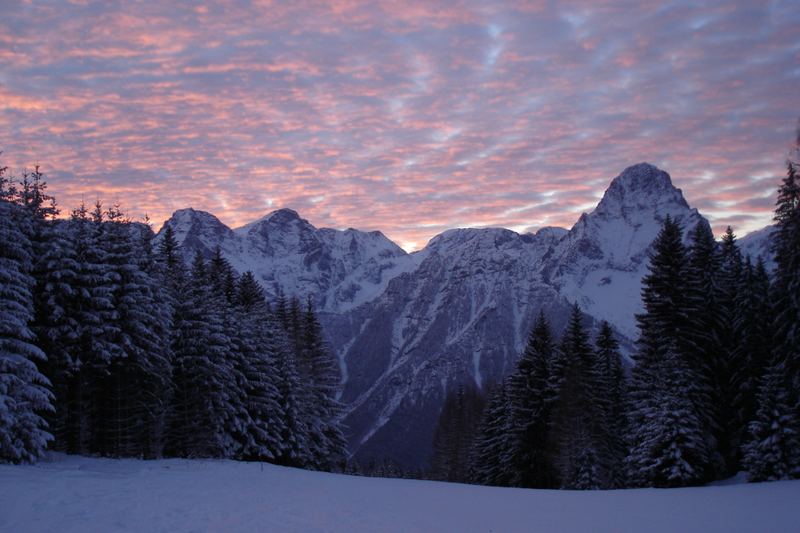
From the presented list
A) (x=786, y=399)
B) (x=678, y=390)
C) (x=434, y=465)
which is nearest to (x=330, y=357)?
(x=678, y=390)

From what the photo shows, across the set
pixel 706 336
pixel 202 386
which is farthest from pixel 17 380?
pixel 706 336

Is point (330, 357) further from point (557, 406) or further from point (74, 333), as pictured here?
point (74, 333)

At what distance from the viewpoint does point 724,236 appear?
39656mm

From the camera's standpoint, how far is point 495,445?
46500 millimetres

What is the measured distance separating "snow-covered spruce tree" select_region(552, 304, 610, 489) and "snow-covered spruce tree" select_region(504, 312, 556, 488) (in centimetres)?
167

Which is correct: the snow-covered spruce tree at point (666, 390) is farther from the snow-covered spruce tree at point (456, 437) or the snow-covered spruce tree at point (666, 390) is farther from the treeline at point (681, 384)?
the snow-covered spruce tree at point (456, 437)

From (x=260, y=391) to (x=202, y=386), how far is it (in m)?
4.52

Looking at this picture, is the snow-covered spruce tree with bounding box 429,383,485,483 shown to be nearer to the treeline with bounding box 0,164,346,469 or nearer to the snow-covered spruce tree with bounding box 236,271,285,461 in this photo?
the treeline with bounding box 0,164,346,469

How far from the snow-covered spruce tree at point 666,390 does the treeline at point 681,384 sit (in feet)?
0.21

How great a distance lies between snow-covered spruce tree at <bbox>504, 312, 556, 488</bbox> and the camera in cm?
3962

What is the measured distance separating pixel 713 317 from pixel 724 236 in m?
8.97

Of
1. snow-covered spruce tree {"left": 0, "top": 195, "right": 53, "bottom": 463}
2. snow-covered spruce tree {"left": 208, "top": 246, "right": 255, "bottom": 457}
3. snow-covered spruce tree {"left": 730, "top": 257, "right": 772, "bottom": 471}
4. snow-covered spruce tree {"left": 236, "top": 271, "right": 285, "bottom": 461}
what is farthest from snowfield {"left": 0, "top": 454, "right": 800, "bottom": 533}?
snow-covered spruce tree {"left": 236, "top": 271, "right": 285, "bottom": 461}

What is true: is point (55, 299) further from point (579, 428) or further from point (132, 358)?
point (579, 428)

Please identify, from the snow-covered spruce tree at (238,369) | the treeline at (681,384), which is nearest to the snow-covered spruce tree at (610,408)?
the treeline at (681,384)
